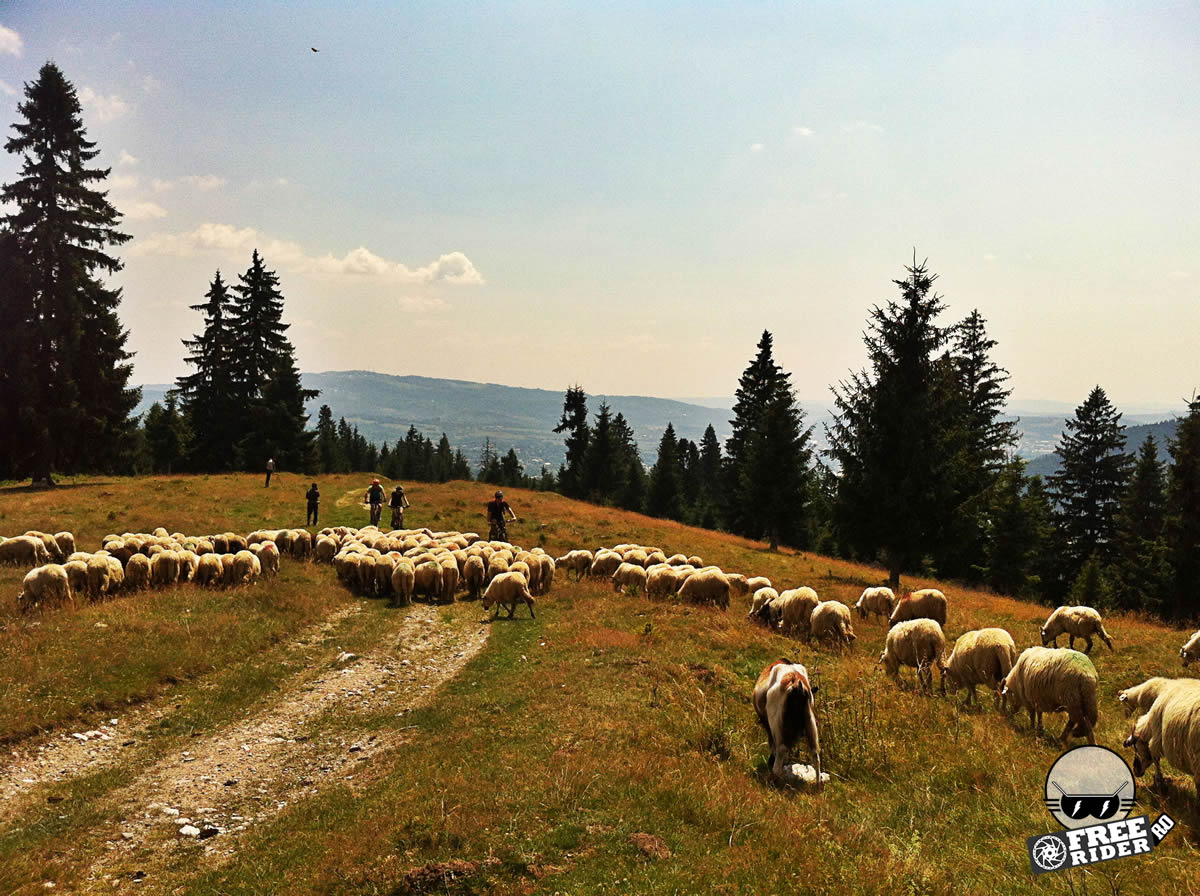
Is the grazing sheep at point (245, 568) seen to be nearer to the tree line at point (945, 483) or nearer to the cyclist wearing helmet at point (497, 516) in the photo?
the cyclist wearing helmet at point (497, 516)

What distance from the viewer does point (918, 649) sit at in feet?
41.0

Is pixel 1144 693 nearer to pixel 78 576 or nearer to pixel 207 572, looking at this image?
pixel 207 572

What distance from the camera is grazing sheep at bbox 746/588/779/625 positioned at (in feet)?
59.3

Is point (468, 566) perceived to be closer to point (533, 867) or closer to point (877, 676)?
point (877, 676)

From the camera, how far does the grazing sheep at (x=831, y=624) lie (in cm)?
1557

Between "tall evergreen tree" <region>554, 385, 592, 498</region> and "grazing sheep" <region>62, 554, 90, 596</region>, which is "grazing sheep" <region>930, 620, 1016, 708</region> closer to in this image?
"grazing sheep" <region>62, 554, 90, 596</region>

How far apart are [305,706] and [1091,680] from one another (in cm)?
1352

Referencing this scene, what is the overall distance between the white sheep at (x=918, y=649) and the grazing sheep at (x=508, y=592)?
1027 centimetres

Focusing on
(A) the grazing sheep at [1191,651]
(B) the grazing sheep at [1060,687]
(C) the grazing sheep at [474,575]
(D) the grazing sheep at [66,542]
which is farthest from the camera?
(D) the grazing sheep at [66,542]

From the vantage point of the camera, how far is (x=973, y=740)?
8.80 metres

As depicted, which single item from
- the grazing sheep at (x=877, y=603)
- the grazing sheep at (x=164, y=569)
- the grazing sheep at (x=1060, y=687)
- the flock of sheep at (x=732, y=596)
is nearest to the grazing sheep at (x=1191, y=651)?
the flock of sheep at (x=732, y=596)

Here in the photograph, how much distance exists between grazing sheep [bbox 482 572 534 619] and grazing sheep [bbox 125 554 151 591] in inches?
388

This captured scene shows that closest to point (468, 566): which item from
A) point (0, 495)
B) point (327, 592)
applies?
point (327, 592)

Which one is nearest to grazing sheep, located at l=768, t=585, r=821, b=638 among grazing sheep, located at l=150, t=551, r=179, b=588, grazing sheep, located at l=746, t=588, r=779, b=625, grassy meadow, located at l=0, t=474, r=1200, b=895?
grazing sheep, located at l=746, t=588, r=779, b=625
